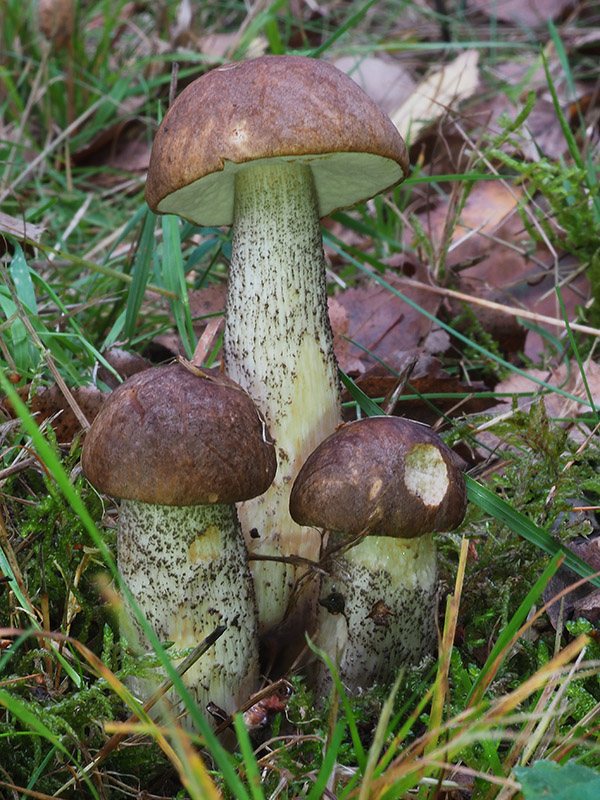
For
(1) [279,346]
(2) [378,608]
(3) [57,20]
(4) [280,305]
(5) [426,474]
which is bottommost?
(2) [378,608]

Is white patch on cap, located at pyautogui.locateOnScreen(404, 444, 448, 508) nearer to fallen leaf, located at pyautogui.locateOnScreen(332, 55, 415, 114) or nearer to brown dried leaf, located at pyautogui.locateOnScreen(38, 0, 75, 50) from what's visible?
fallen leaf, located at pyautogui.locateOnScreen(332, 55, 415, 114)

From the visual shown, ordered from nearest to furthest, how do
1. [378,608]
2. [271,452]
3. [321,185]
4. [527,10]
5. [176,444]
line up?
[176,444] → [271,452] → [378,608] → [321,185] → [527,10]

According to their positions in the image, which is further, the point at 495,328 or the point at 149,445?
the point at 495,328

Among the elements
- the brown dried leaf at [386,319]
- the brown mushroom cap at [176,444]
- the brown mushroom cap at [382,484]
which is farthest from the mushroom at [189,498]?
the brown dried leaf at [386,319]

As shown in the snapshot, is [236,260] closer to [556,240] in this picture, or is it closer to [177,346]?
[177,346]

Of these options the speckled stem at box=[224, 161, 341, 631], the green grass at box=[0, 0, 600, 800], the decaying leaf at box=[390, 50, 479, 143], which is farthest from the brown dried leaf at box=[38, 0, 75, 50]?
the speckled stem at box=[224, 161, 341, 631]

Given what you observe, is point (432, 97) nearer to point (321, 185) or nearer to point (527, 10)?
point (527, 10)

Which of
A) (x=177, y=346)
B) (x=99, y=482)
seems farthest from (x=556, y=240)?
(x=99, y=482)

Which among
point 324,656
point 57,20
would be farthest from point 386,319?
point 57,20
